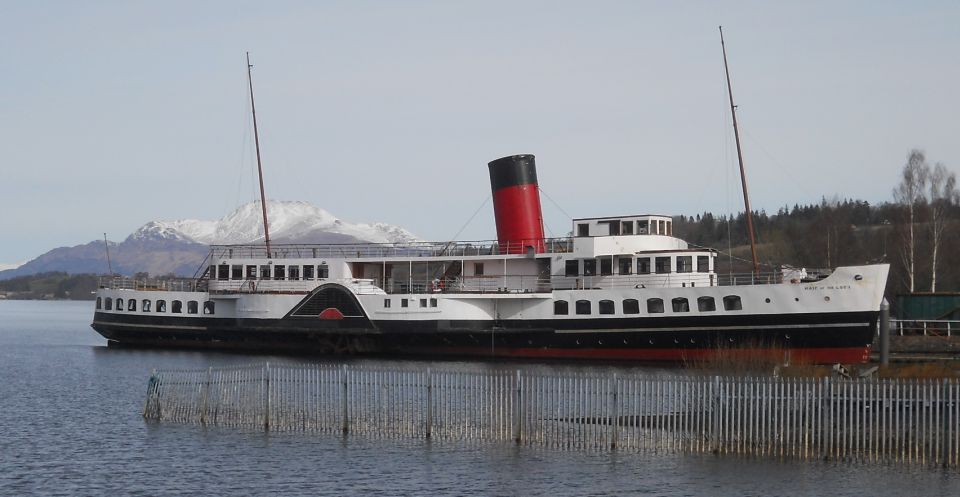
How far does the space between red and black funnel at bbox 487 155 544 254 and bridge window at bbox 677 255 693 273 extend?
22.9 ft

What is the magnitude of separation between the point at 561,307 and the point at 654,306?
14.0 feet

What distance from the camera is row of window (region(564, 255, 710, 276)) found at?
51.2m

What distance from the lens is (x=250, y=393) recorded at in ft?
97.8

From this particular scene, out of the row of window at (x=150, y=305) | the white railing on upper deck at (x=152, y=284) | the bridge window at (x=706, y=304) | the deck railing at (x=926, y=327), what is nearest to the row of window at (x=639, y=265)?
the bridge window at (x=706, y=304)

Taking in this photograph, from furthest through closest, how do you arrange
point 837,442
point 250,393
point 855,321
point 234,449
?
1. point 855,321
2. point 250,393
3. point 234,449
4. point 837,442

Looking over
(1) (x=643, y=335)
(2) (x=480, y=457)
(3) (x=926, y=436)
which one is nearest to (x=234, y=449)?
(2) (x=480, y=457)

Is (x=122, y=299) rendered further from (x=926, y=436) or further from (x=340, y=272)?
(x=926, y=436)

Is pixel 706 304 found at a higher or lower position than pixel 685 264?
lower

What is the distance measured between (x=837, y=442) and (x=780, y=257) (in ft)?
234

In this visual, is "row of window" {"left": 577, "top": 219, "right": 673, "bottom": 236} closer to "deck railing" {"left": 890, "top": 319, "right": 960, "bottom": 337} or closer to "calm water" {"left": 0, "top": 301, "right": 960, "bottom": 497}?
"deck railing" {"left": 890, "top": 319, "right": 960, "bottom": 337}

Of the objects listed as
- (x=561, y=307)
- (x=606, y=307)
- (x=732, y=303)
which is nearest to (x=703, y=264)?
(x=732, y=303)

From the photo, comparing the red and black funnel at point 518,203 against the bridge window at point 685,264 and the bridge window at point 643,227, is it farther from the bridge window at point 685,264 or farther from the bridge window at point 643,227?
the bridge window at point 685,264

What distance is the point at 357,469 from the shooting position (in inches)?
963

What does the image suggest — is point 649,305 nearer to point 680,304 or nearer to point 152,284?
point 680,304
